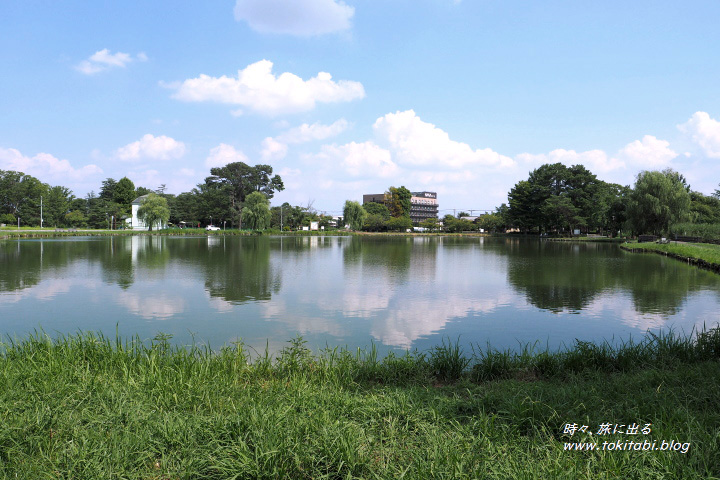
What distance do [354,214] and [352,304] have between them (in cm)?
6670

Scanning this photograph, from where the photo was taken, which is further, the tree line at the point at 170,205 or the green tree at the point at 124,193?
the green tree at the point at 124,193

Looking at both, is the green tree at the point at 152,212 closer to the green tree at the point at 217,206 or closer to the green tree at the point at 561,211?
the green tree at the point at 217,206

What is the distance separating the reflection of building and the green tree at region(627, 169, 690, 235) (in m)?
84.5

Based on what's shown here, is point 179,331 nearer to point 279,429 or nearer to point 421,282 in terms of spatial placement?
point 279,429

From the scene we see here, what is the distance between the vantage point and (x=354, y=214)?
254 feet

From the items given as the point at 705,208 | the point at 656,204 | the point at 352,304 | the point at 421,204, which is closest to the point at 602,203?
the point at 705,208

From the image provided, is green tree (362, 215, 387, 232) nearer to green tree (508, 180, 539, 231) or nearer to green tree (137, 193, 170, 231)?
green tree (508, 180, 539, 231)

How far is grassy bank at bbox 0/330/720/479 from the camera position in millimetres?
2516

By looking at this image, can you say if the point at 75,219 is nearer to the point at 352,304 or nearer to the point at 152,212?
the point at 152,212

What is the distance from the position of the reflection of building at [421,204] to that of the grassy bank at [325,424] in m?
118

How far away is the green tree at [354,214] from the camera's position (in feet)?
253

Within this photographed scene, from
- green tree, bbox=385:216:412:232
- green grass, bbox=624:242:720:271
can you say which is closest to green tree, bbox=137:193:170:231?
green tree, bbox=385:216:412:232

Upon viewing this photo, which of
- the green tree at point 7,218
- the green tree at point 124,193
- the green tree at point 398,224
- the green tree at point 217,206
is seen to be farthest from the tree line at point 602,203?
Result: the green tree at point 7,218

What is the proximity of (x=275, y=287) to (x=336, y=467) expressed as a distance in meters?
11.4
